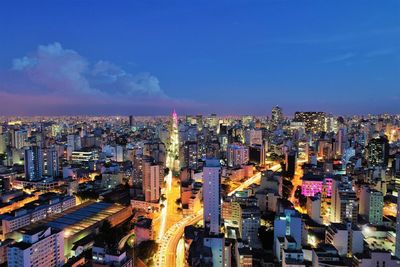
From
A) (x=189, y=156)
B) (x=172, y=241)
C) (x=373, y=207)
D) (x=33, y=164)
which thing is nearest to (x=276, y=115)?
(x=189, y=156)

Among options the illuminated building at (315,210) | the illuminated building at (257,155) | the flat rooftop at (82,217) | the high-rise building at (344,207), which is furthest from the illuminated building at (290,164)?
the flat rooftop at (82,217)

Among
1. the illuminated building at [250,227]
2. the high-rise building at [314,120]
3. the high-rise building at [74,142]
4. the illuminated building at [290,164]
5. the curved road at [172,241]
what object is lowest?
the curved road at [172,241]

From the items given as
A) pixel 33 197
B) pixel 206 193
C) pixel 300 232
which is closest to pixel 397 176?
pixel 300 232

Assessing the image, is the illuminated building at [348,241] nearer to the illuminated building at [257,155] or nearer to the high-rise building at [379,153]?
the high-rise building at [379,153]

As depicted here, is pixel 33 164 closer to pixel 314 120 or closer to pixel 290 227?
pixel 290 227

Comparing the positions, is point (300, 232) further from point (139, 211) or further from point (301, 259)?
point (139, 211)

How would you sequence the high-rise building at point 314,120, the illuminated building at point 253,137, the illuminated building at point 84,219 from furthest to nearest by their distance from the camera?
the high-rise building at point 314,120 → the illuminated building at point 253,137 → the illuminated building at point 84,219
